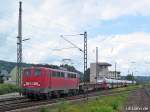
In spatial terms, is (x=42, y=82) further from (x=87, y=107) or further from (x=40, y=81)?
(x=87, y=107)

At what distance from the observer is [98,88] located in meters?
87.2

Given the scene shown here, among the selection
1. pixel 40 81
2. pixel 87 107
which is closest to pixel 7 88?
pixel 40 81

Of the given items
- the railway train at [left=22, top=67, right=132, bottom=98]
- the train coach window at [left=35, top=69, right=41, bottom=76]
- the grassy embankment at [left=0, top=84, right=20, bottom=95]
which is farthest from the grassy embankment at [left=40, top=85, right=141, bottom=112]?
the grassy embankment at [left=0, top=84, right=20, bottom=95]

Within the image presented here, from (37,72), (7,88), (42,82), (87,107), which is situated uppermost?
(37,72)

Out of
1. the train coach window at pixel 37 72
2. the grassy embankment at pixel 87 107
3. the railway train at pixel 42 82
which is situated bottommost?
the grassy embankment at pixel 87 107

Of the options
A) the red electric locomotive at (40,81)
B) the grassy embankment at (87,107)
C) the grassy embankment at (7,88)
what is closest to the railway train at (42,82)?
the red electric locomotive at (40,81)

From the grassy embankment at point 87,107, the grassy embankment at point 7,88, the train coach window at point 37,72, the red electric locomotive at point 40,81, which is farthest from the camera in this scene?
the grassy embankment at point 7,88

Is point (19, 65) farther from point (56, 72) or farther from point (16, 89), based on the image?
point (16, 89)

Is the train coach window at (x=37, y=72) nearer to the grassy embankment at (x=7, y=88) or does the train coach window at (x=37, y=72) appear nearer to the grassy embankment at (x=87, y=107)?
the grassy embankment at (x=87, y=107)

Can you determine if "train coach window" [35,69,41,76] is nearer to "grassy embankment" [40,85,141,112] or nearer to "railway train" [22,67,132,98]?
"railway train" [22,67,132,98]

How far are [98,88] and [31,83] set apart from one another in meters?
45.3

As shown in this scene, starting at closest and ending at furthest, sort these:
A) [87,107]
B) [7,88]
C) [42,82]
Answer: [87,107] < [42,82] < [7,88]

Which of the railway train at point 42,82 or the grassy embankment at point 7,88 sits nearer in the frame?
the railway train at point 42,82

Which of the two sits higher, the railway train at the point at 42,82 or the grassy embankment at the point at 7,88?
the railway train at the point at 42,82
